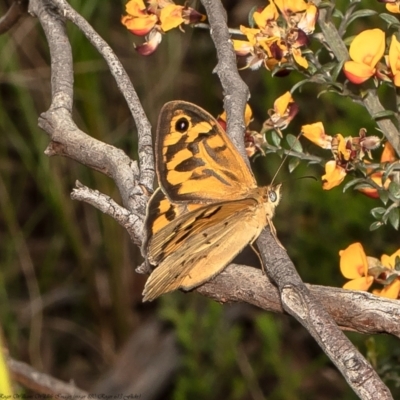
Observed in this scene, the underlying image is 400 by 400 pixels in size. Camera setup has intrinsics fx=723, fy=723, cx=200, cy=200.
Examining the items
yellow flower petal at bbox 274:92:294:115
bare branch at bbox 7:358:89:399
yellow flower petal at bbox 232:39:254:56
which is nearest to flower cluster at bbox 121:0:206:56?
yellow flower petal at bbox 232:39:254:56

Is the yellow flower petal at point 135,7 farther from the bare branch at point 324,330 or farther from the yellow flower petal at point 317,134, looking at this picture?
the bare branch at point 324,330

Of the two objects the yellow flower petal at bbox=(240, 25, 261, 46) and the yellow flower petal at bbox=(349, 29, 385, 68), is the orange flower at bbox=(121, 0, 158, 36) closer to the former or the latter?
the yellow flower petal at bbox=(240, 25, 261, 46)

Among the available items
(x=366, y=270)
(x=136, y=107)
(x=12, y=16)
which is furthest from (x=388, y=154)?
(x=12, y=16)

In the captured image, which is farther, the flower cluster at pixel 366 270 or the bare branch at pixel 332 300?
the flower cluster at pixel 366 270

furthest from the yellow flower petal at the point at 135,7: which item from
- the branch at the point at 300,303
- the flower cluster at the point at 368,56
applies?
the flower cluster at the point at 368,56

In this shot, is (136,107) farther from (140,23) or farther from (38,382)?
(38,382)
